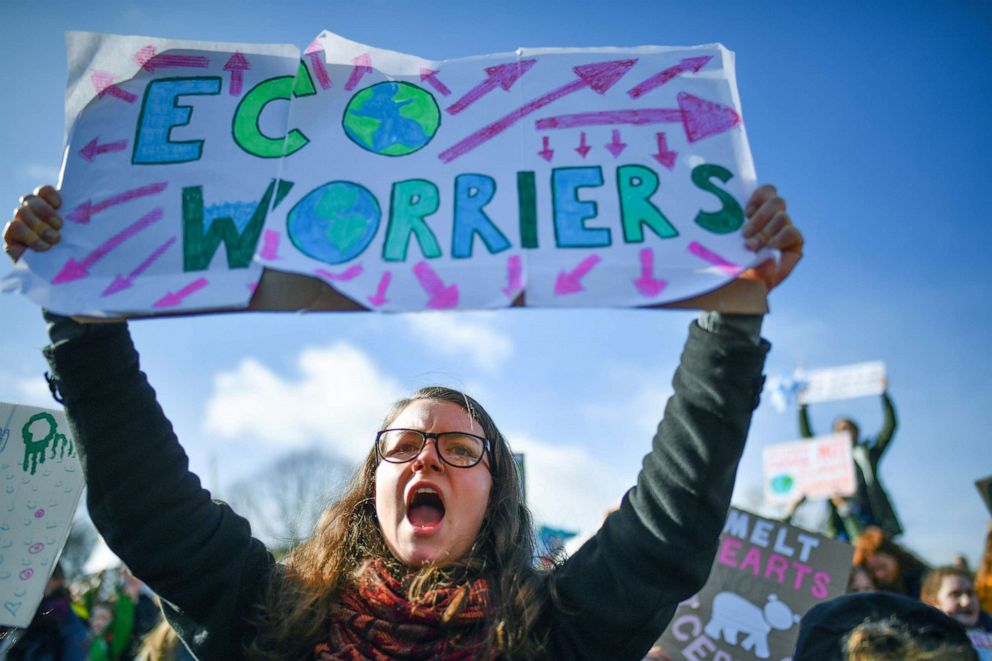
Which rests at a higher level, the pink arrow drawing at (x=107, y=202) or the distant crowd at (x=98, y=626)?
the pink arrow drawing at (x=107, y=202)

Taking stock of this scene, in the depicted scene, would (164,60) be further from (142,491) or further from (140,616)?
(140,616)

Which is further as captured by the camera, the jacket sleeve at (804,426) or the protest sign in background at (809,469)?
the jacket sleeve at (804,426)

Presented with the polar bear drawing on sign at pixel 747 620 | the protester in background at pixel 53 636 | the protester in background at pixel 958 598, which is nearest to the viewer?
the polar bear drawing on sign at pixel 747 620

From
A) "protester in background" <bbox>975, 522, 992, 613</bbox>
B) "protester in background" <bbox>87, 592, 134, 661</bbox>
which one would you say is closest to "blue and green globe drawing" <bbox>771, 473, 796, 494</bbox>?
"protester in background" <bbox>975, 522, 992, 613</bbox>

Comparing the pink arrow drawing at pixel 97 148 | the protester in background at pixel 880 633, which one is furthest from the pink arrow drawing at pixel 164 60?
the protester in background at pixel 880 633

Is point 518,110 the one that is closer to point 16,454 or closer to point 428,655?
point 428,655

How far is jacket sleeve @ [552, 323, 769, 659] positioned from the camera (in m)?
1.53

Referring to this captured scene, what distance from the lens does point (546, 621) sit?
1663 mm

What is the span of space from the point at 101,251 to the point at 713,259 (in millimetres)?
1327

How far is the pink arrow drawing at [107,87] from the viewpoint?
192cm

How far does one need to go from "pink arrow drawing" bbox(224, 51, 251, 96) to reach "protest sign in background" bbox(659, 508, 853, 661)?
277 centimetres

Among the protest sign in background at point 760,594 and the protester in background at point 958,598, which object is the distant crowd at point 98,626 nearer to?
the protest sign in background at point 760,594

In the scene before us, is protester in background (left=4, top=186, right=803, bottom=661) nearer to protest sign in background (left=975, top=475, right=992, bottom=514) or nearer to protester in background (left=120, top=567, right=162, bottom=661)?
protester in background (left=120, top=567, right=162, bottom=661)

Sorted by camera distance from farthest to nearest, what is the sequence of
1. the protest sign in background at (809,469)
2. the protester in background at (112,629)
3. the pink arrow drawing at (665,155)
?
1. the protest sign in background at (809,469)
2. the protester in background at (112,629)
3. the pink arrow drawing at (665,155)
